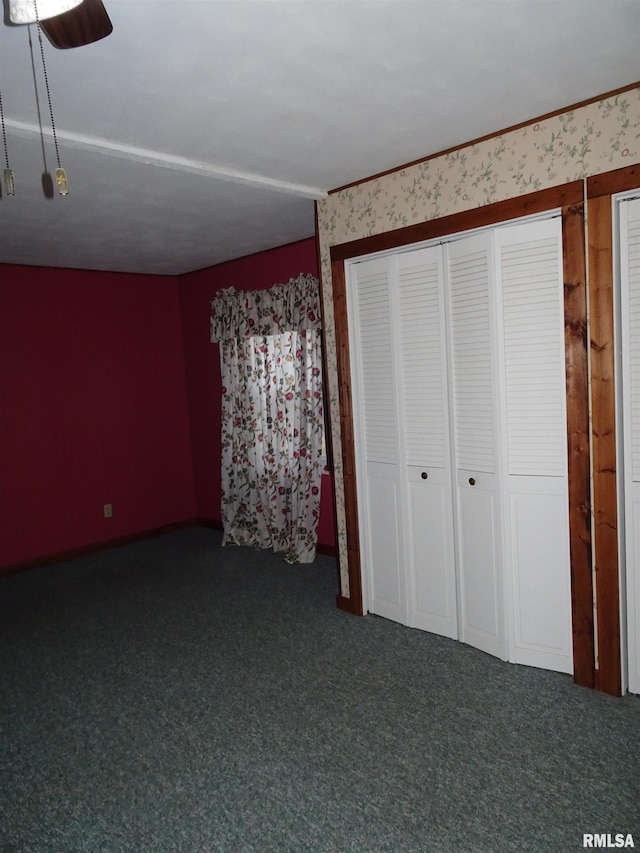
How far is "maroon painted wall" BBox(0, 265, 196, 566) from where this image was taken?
504cm

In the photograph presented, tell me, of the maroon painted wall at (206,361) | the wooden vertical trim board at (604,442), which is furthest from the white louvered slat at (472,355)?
the maroon painted wall at (206,361)

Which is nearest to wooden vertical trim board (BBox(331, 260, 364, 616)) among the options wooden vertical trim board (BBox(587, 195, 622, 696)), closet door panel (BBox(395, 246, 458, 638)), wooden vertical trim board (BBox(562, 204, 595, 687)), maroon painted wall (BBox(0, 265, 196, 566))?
closet door panel (BBox(395, 246, 458, 638))

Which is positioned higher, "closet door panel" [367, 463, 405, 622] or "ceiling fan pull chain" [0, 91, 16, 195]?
"ceiling fan pull chain" [0, 91, 16, 195]

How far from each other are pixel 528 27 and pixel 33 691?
3.41 metres

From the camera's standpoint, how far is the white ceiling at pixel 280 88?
1825 mm

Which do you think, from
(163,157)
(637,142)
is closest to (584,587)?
(637,142)

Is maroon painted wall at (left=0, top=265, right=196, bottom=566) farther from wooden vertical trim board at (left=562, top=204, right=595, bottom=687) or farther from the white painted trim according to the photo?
wooden vertical trim board at (left=562, top=204, right=595, bottom=687)

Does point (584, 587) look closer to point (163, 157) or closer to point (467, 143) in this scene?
point (467, 143)

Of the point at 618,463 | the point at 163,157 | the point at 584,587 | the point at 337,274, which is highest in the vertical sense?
the point at 163,157

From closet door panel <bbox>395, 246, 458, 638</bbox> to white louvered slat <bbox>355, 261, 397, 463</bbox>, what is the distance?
8cm

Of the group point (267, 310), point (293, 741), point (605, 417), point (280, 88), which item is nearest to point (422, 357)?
point (605, 417)

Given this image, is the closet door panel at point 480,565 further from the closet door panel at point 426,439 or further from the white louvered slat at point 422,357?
the white louvered slat at point 422,357

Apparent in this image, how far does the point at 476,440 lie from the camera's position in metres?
3.11

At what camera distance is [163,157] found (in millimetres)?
2809
